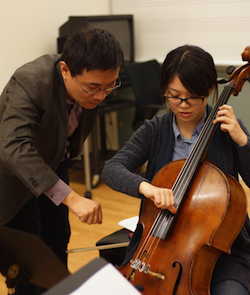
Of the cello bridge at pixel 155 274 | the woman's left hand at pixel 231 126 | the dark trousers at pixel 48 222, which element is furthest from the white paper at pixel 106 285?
the dark trousers at pixel 48 222

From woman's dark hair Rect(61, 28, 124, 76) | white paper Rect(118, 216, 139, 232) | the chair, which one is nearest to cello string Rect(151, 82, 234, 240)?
woman's dark hair Rect(61, 28, 124, 76)

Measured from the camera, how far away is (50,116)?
1.20 metres

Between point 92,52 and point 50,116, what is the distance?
0.28m

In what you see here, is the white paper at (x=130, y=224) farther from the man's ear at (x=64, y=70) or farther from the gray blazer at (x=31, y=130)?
the man's ear at (x=64, y=70)

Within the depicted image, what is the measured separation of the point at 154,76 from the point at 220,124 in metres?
2.01

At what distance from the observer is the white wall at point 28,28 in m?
2.56

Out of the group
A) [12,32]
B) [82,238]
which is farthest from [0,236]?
[12,32]

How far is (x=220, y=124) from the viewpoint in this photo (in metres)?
1.14

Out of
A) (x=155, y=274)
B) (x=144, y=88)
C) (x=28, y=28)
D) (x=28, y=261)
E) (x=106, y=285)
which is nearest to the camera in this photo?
(x=106, y=285)

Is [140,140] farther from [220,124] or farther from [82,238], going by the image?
[82,238]

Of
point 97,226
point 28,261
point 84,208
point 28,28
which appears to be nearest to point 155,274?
point 84,208

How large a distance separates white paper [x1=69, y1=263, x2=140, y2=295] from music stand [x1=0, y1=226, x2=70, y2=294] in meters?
0.13

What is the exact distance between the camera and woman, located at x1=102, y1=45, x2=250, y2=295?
39.7 inches

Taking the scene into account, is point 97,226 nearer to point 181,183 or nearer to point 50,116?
point 50,116
